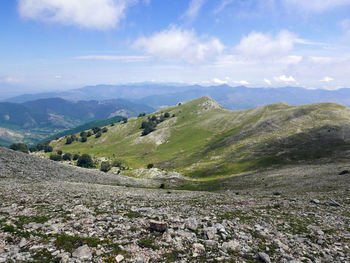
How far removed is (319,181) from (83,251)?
4813 cm

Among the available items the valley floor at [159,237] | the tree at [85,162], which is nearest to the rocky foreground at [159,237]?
the valley floor at [159,237]

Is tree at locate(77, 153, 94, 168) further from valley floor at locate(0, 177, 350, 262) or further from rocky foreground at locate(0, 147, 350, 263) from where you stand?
valley floor at locate(0, 177, 350, 262)

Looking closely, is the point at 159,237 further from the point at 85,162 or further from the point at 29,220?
the point at 85,162

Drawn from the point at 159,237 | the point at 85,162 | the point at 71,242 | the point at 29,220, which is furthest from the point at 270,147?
the point at 85,162

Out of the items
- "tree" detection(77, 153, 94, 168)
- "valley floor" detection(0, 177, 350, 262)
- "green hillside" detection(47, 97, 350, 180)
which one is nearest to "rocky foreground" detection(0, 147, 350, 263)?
"valley floor" detection(0, 177, 350, 262)

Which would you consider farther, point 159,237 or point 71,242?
point 159,237

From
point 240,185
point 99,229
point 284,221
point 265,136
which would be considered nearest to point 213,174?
point 240,185

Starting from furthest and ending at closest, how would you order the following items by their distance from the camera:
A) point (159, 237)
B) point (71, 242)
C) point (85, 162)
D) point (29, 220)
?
point (85, 162) → point (29, 220) → point (159, 237) → point (71, 242)

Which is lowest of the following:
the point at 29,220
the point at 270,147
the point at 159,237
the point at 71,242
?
the point at 270,147

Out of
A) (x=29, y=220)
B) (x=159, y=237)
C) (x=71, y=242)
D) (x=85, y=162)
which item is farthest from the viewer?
(x=85, y=162)

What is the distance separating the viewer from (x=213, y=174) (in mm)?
88312

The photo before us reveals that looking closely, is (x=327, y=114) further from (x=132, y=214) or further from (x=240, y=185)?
(x=132, y=214)

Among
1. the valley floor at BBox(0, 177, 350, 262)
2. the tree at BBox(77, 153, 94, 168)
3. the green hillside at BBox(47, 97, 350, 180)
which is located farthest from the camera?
the tree at BBox(77, 153, 94, 168)

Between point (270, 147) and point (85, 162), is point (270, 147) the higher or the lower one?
the higher one
